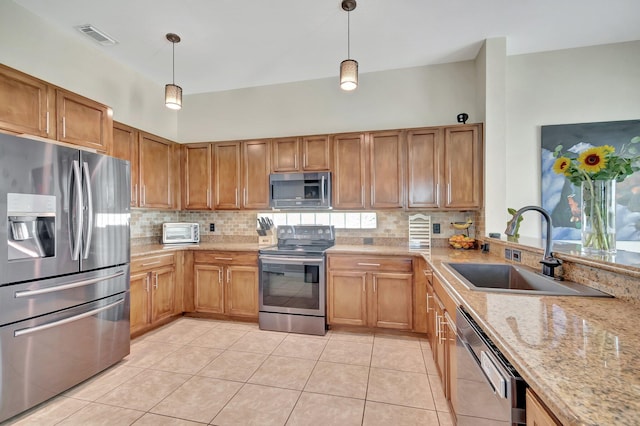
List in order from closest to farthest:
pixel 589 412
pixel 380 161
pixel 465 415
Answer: pixel 589 412 → pixel 465 415 → pixel 380 161

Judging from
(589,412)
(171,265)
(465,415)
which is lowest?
(465,415)

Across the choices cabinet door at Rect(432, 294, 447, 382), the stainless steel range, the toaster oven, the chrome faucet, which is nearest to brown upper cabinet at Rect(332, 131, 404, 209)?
the stainless steel range

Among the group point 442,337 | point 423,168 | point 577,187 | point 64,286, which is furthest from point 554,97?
point 64,286

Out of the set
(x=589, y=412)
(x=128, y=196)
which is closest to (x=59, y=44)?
(x=128, y=196)

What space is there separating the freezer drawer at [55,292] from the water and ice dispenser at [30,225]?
200 millimetres

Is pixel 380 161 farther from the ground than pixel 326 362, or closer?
farther from the ground

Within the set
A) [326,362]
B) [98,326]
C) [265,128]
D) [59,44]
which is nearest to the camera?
[98,326]

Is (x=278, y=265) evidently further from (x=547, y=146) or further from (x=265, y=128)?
(x=547, y=146)

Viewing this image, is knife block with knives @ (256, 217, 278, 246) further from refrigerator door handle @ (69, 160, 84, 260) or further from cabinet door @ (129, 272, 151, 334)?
refrigerator door handle @ (69, 160, 84, 260)

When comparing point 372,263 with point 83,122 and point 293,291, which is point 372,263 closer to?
point 293,291

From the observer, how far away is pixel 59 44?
2701 millimetres

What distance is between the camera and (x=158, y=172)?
139 inches

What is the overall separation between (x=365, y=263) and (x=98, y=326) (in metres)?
2.37

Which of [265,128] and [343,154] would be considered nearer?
[343,154]
